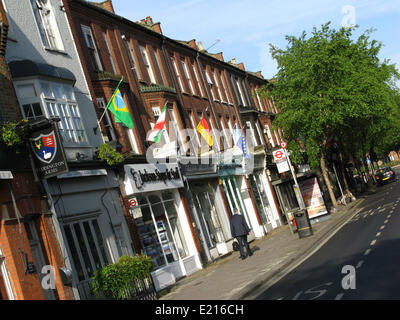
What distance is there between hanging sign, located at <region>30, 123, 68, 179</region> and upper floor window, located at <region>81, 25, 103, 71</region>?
26.4ft

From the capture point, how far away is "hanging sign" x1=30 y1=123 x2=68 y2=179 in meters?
13.3

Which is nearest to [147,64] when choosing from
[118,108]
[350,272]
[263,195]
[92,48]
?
[92,48]

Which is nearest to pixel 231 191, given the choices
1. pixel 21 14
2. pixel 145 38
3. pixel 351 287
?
pixel 145 38

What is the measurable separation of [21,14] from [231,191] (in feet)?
55.5

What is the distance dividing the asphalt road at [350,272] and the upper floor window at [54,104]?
8279 millimetres

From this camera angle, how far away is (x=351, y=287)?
9922 millimetres

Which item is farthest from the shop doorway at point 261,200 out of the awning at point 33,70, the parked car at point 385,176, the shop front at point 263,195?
the parked car at point 385,176

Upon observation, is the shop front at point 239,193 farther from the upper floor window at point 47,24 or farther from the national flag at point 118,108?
the upper floor window at point 47,24

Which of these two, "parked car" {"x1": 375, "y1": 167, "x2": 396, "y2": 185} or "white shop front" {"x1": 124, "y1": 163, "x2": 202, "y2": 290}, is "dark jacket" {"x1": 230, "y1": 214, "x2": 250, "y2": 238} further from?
"parked car" {"x1": 375, "y1": 167, "x2": 396, "y2": 185}

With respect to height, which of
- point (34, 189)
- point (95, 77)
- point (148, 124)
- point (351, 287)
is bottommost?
point (351, 287)

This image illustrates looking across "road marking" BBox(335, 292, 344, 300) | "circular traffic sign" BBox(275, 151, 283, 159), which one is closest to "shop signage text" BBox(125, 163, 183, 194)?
"circular traffic sign" BBox(275, 151, 283, 159)

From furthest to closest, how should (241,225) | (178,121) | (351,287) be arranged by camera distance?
(178,121), (241,225), (351,287)

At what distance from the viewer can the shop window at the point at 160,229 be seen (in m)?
19.8

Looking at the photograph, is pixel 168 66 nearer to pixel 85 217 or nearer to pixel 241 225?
pixel 241 225
